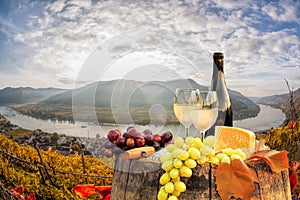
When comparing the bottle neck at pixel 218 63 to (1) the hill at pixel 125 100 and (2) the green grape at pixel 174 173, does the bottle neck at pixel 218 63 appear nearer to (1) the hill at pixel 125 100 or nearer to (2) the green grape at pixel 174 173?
(1) the hill at pixel 125 100

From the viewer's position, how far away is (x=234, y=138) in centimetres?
173

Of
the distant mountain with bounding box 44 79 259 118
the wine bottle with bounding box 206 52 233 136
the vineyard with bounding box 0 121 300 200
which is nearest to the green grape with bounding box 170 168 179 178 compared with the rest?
the distant mountain with bounding box 44 79 259 118

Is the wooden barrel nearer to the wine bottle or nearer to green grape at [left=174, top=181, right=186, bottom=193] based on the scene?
green grape at [left=174, top=181, right=186, bottom=193]

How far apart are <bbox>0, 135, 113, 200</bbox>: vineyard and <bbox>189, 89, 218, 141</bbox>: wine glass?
4.84ft

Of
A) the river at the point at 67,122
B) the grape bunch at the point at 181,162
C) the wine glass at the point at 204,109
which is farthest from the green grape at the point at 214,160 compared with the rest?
the river at the point at 67,122

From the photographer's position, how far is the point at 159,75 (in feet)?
6.59

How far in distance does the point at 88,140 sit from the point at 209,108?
0.69m

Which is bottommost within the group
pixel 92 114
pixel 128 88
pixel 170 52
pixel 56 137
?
pixel 56 137

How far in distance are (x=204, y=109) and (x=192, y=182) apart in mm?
517

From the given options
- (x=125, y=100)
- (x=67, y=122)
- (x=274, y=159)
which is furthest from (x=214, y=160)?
(x=67, y=122)

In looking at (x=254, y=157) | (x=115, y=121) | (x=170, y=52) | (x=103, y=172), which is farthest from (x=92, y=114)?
(x=103, y=172)

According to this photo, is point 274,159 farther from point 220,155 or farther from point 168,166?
point 168,166

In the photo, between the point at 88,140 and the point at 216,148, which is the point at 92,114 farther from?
the point at 216,148

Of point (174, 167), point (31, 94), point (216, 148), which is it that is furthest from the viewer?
point (31, 94)
